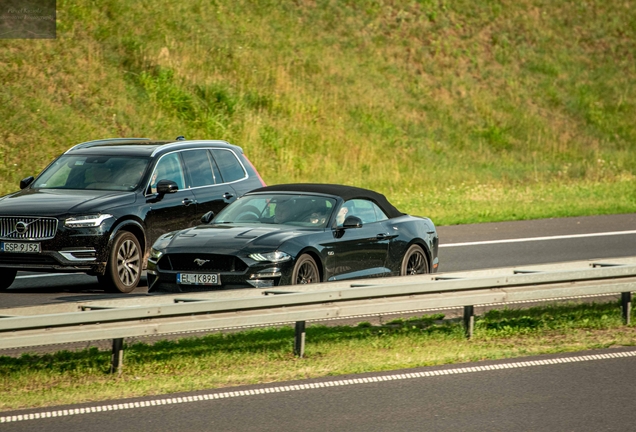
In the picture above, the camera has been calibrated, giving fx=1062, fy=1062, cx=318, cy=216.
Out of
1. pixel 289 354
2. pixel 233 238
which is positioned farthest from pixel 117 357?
pixel 233 238

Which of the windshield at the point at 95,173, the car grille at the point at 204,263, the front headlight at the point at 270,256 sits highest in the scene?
the windshield at the point at 95,173

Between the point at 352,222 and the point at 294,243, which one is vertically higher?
the point at 352,222

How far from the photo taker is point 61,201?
13.6 m

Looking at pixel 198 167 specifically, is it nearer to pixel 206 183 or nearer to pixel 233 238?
pixel 206 183

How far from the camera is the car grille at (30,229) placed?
13.2 meters

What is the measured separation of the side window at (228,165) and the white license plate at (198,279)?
432 centimetres

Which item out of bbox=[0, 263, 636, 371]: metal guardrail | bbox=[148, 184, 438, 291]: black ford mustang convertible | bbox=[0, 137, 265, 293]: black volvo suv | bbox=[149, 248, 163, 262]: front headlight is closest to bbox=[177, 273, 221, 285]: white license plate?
bbox=[148, 184, 438, 291]: black ford mustang convertible

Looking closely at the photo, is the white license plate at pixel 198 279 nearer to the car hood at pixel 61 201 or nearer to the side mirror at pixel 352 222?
the side mirror at pixel 352 222

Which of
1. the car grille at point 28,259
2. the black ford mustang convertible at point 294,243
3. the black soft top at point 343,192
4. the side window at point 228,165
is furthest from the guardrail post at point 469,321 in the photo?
the side window at point 228,165

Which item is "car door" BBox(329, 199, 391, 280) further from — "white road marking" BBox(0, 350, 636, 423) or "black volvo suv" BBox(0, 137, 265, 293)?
"white road marking" BBox(0, 350, 636, 423)

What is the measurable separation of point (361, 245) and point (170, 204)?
127 inches

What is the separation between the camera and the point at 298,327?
9570 millimetres

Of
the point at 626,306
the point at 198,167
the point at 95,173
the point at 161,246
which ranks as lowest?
the point at 626,306

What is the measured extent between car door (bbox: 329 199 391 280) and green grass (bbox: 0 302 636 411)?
128 cm
